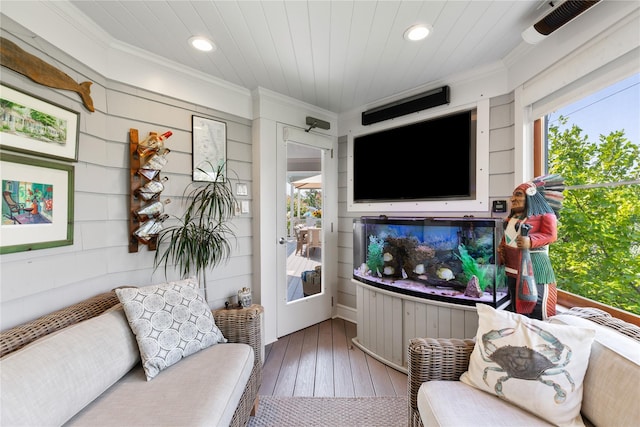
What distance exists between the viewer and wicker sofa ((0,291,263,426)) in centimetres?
92

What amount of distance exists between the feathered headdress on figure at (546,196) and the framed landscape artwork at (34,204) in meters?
2.66

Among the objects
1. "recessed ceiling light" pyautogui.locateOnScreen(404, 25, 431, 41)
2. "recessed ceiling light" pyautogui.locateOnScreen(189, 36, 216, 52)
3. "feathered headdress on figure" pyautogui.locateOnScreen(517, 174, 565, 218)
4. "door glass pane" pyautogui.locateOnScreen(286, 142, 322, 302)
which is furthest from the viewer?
"door glass pane" pyautogui.locateOnScreen(286, 142, 322, 302)

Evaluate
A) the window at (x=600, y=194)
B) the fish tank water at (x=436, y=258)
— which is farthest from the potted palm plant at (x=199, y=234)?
the window at (x=600, y=194)

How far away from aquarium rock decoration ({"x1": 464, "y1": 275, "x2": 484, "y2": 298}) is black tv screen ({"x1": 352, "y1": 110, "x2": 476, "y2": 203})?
2.37ft

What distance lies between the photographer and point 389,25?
1623 millimetres

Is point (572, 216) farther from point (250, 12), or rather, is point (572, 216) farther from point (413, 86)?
point (250, 12)

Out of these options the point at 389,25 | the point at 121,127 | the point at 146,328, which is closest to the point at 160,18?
the point at 121,127

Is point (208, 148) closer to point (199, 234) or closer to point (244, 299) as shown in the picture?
point (199, 234)

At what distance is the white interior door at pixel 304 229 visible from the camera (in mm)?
2689

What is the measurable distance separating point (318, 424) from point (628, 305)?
6.06ft

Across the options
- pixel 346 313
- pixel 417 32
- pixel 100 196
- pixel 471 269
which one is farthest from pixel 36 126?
pixel 346 313

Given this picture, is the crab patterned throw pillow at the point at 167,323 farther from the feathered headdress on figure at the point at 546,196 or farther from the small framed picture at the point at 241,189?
the feathered headdress on figure at the point at 546,196

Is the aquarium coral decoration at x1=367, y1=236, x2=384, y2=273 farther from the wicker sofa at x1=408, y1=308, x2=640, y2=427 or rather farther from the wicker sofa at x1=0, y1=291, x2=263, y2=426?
the wicker sofa at x1=0, y1=291, x2=263, y2=426

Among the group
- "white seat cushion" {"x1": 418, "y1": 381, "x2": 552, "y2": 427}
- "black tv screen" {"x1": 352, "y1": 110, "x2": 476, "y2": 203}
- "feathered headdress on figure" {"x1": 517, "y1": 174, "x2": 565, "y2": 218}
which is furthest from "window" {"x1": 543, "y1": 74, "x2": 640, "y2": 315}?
"white seat cushion" {"x1": 418, "y1": 381, "x2": 552, "y2": 427}
